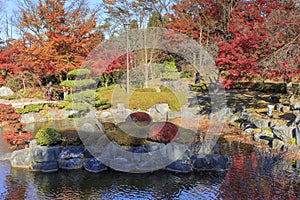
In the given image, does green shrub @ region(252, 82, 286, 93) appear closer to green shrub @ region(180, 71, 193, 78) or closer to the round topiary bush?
green shrub @ region(180, 71, 193, 78)

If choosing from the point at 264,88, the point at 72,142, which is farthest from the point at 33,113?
the point at 264,88

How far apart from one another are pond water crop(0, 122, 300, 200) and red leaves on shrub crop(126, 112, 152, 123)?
21.4ft

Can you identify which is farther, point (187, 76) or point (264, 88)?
point (187, 76)

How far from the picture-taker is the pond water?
637 centimetres

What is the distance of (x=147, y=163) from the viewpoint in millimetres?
8148

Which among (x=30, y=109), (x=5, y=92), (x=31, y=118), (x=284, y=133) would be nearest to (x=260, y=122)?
(x=284, y=133)

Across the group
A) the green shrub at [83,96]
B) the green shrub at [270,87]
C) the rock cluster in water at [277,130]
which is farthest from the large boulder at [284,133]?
the green shrub at [270,87]

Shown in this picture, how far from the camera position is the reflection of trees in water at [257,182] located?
6.17 m

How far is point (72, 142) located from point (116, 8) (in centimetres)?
1691

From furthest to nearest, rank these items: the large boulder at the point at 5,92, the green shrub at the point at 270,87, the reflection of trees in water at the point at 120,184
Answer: the large boulder at the point at 5,92
the green shrub at the point at 270,87
the reflection of trees in water at the point at 120,184

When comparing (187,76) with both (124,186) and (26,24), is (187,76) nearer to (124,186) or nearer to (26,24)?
(26,24)

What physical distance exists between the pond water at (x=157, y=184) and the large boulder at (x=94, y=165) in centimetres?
18

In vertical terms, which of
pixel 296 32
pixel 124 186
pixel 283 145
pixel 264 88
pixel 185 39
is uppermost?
pixel 185 39

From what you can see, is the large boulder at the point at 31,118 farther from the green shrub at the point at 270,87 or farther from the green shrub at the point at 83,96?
the green shrub at the point at 270,87
